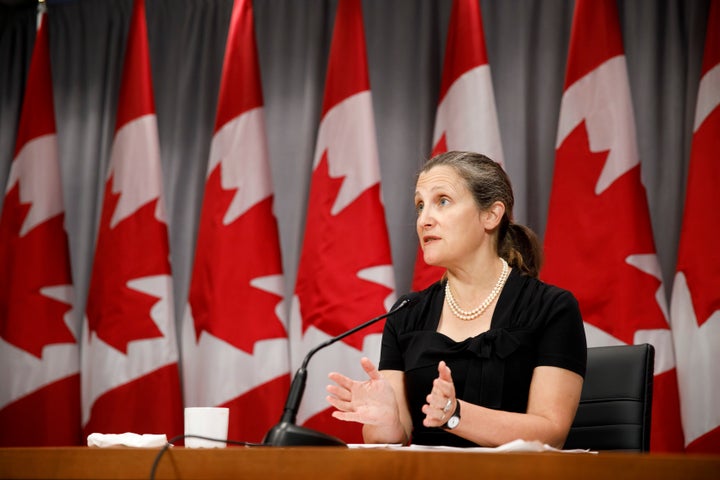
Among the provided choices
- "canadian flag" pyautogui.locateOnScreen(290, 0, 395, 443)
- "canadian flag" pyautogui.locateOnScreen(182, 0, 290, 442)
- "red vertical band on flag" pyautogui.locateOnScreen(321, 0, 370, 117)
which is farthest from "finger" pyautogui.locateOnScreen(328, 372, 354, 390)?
"red vertical band on flag" pyautogui.locateOnScreen(321, 0, 370, 117)

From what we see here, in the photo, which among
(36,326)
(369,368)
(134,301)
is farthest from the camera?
(36,326)

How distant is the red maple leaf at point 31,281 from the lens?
3816 millimetres

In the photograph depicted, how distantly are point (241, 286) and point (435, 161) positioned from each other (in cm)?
142

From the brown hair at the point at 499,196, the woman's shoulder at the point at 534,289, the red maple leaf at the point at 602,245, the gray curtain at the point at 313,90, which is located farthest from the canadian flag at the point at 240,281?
the woman's shoulder at the point at 534,289

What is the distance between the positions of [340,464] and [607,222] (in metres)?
2.05

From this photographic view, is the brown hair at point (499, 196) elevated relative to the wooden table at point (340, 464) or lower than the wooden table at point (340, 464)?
elevated

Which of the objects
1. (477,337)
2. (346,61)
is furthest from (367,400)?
(346,61)

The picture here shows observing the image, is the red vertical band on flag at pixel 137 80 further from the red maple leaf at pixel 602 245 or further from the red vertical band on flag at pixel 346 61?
the red maple leaf at pixel 602 245

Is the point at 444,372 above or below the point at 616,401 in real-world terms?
above

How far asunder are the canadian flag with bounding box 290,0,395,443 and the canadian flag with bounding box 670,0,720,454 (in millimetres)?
1079

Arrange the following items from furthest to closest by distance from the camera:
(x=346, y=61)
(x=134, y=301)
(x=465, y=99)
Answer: (x=134, y=301) < (x=346, y=61) < (x=465, y=99)

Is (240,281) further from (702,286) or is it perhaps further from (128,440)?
(128,440)

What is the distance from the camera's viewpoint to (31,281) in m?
3.83

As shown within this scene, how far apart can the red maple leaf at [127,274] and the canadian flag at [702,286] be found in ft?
7.02
